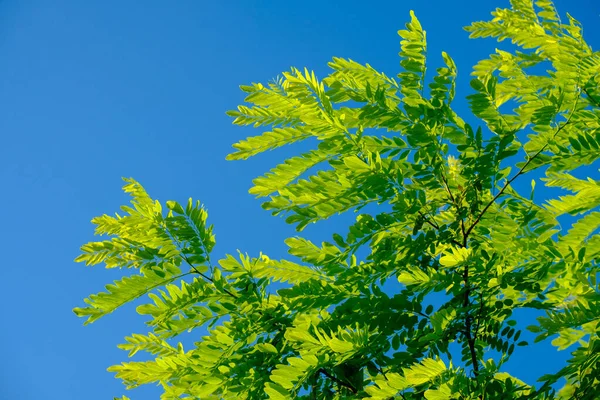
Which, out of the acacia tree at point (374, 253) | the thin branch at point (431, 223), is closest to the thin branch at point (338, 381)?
the acacia tree at point (374, 253)

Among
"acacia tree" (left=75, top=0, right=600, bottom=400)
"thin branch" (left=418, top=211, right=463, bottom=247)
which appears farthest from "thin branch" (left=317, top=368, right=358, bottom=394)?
"thin branch" (left=418, top=211, right=463, bottom=247)

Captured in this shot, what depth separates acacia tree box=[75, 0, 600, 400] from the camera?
2.71m

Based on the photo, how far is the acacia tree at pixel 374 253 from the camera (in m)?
2.71

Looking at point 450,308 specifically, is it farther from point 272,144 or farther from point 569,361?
point 272,144

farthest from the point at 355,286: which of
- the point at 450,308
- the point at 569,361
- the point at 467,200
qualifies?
the point at 569,361

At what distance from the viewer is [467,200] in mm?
3025

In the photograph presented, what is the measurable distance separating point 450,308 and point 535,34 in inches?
73.2

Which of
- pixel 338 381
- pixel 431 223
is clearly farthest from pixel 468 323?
pixel 338 381

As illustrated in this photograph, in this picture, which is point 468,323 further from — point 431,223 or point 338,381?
point 338,381

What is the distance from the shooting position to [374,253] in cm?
287

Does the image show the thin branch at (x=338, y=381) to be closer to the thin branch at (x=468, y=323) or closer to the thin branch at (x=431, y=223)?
the thin branch at (x=468, y=323)

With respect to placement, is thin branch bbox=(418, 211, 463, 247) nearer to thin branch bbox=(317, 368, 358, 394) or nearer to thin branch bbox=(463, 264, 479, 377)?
thin branch bbox=(463, 264, 479, 377)

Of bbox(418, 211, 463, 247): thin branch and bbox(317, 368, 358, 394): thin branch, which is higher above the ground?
bbox(418, 211, 463, 247): thin branch

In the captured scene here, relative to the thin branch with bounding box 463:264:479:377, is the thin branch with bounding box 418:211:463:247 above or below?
above
